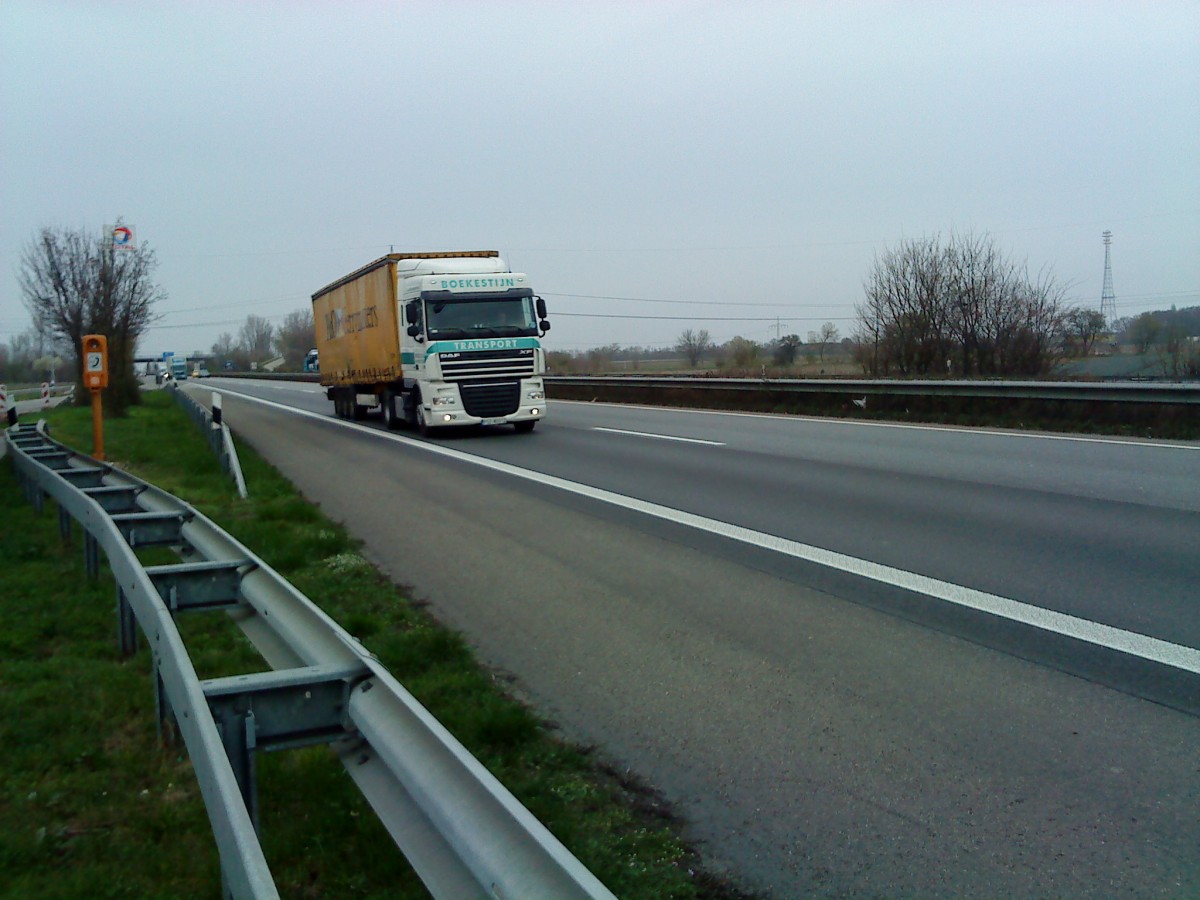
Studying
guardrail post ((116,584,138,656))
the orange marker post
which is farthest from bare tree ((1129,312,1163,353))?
guardrail post ((116,584,138,656))

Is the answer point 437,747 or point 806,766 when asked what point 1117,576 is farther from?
point 437,747

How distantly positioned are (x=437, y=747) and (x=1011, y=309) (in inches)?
1482

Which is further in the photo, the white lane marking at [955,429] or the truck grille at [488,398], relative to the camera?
the truck grille at [488,398]

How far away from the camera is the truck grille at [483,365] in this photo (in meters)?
21.5

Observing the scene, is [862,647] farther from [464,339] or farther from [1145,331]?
Answer: [1145,331]

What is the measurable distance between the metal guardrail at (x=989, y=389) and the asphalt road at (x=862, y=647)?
286 cm

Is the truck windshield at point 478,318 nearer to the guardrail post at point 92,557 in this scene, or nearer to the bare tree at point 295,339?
the guardrail post at point 92,557

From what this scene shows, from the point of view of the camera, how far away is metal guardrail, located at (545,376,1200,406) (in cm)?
1689

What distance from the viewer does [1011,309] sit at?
37.2 meters

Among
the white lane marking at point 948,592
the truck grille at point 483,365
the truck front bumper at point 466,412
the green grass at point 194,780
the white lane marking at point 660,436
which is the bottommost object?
the green grass at point 194,780

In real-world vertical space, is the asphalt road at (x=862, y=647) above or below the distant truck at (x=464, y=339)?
below

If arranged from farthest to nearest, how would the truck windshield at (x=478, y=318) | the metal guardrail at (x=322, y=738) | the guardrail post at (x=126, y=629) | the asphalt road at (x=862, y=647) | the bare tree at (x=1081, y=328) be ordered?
the bare tree at (x=1081, y=328), the truck windshield at (x=478, y=318), the guardrail post at (x=126, y=629), the asphalt road at (x=862, y=647), the metal guardrail at (x=322, y=738)

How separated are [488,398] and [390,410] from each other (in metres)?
4.17

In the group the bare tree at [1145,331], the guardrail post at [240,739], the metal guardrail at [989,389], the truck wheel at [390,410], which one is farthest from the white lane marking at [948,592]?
the bare tree at [1145,331]
